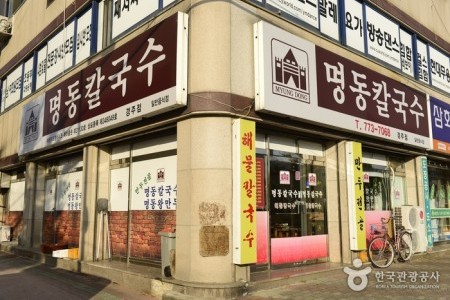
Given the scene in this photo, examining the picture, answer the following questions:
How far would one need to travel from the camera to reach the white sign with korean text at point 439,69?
1569 centimetres

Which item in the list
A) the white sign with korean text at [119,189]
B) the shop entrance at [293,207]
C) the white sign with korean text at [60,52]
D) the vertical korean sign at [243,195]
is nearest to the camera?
the vertical korean sign at [243,195]

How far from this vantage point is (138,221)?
34.6 feet

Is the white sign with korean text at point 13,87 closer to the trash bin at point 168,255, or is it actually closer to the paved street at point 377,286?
the trash bin at point 168,255

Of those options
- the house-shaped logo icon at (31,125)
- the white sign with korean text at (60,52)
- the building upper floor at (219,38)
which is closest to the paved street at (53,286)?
the building upper floor at (219,38)

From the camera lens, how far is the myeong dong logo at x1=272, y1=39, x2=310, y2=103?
8.69 m

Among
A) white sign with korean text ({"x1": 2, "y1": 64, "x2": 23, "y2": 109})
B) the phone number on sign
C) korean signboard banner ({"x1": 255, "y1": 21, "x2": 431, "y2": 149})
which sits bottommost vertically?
the phone number on sign

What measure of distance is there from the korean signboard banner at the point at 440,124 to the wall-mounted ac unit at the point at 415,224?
3.06 m

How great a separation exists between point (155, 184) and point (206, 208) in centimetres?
268

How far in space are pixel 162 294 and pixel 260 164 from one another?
3365 mm

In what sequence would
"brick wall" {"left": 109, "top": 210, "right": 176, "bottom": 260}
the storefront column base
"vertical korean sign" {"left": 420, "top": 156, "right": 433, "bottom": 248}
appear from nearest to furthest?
the storefront column base → "brick wall" {"left": 109, "top": 210, "right": 176, "bottom": 260} → "vertical korean sign" {"left": 420, "top": 156, "right": 433, "bottom": 248}

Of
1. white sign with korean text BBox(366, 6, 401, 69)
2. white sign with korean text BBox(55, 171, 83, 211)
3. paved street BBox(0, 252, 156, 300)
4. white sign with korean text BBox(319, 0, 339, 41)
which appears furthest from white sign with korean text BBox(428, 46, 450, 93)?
paved street BBox(0, 252, 156, 300)

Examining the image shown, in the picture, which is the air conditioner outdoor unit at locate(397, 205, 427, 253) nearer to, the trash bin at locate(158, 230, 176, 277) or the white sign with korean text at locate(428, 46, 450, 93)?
the white sign with korean text at locate(428, 46, 450, 93)

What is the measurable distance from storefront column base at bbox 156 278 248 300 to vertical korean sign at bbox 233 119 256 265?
1.62ft

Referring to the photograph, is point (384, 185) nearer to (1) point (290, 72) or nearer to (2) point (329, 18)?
(2) point (329, 18)
